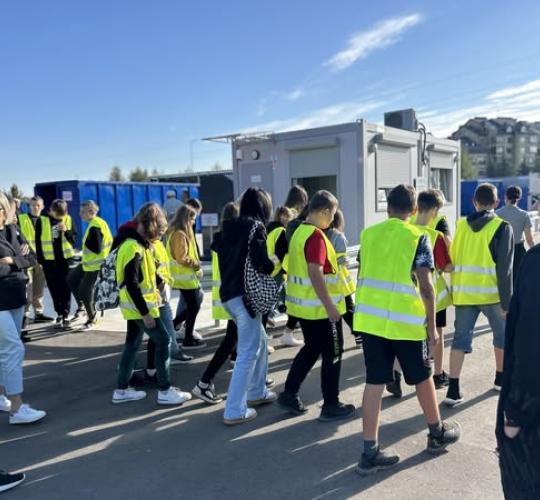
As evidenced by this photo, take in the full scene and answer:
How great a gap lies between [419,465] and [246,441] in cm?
131

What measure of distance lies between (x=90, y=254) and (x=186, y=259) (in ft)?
6.65

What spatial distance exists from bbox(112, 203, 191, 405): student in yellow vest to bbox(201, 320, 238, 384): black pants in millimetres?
319

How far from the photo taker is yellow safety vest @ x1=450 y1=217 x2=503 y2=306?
4.31 meters

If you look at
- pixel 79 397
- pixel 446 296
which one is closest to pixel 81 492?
pixel 79 397

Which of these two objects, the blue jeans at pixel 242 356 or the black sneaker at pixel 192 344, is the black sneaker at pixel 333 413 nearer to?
the blue jeans at pixel 242 356

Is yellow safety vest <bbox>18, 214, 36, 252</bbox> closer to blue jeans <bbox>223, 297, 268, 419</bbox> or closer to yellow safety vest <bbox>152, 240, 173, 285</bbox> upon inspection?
yellow safety vest <bbox>152, 240, 173, 285</bbox>

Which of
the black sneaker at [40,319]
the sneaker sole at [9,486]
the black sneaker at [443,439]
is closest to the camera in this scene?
the sneaker sole at [9,486]

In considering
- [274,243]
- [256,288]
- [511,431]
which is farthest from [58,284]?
[511,431]

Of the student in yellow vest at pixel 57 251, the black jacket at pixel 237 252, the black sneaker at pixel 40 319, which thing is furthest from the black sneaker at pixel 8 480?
the black sneaker at pixel 40 319

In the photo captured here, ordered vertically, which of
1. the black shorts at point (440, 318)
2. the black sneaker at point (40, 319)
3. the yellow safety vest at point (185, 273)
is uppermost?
the yellow safety vest at point (185, 273)

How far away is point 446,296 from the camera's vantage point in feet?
16.1

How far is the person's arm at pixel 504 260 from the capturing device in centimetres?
413

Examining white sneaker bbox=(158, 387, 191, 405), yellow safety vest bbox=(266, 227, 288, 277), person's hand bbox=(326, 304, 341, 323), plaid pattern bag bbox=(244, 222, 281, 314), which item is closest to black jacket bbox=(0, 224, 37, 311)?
white sneaker bbox=(158, 387, 191, 405)

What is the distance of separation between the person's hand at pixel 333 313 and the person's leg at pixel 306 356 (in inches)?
7.8
